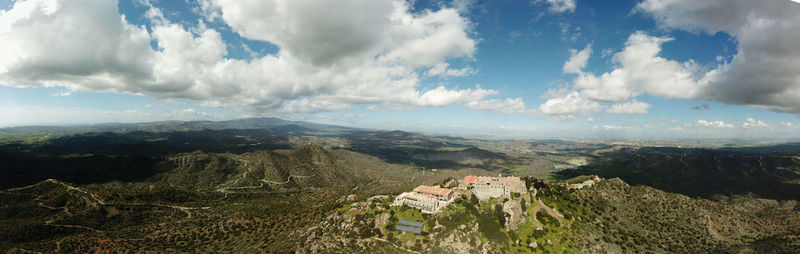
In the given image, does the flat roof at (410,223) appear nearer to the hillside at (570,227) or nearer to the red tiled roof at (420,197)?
the hillside at (570,227)

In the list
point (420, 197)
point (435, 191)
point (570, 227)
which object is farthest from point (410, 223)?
point (570, 227)

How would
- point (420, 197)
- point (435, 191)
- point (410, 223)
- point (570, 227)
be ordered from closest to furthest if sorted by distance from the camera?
1. point (410, 223)
2. point (570, 227)
3. point (420, 197)
4. point (435, 191)

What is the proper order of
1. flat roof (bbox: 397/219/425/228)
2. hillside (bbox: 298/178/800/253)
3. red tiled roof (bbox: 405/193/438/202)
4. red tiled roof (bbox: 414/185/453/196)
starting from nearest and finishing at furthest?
1. hillside (bbox: 298/178/800/253)
2. flat roof (bbox: 397/219/425/228)
3. red tiled roof (bbox: 405/193/438/202)
4. red tiled roof (bbox: 414/185/453/196)

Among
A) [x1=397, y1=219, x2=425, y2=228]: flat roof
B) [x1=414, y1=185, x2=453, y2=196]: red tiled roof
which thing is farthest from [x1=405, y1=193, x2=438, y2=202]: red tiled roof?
[x1=397, y1=219, x2=425, y2=228]: flat roof

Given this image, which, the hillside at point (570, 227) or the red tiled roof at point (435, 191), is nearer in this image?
the hillside at point (570, 227)

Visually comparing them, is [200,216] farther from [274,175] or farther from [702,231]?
[702,231]

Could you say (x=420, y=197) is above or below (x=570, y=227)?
above

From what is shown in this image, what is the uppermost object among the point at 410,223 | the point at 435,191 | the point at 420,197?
the point at 435,191

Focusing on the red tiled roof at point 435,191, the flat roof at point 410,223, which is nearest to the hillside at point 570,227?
the flat roof at point 410,223

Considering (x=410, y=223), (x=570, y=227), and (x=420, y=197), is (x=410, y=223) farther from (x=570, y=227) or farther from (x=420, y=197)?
(x=570, y=227)

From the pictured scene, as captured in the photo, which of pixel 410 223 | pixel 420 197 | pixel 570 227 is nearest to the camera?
pixel 410 223

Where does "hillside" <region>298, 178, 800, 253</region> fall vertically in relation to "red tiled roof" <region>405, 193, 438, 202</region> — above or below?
below

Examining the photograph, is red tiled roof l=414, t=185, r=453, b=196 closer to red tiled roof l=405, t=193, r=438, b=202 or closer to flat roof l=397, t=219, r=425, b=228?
red tiled roof l=405, t=193, r=438, b=202
